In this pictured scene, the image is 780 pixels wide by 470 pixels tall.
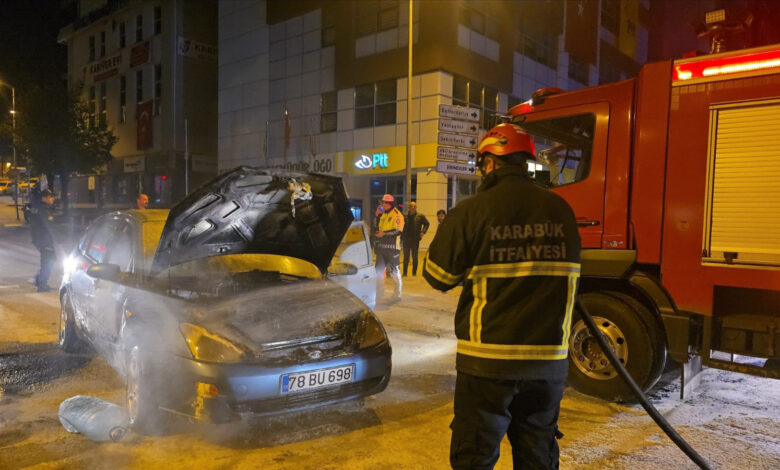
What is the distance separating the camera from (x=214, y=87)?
37.7m

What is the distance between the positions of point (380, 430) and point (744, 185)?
3.25 meters

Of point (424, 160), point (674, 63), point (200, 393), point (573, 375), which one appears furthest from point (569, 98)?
point (424, 160)

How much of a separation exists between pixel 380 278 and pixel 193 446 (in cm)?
612

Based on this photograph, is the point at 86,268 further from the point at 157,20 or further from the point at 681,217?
the point at 157,20

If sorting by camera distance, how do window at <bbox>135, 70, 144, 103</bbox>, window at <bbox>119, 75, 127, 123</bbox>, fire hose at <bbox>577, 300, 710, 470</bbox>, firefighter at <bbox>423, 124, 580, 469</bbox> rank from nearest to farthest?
firefighter at <bbox>423, 124, 580, 469</bbox>, fire hose at <bbox>577, 300, 710, 470</bbox>, window at <bbox>135, 70, 144, 103</bbox>, window at <bbox>119, 75, 127, 123</bbox>

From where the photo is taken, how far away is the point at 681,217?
4.23 m

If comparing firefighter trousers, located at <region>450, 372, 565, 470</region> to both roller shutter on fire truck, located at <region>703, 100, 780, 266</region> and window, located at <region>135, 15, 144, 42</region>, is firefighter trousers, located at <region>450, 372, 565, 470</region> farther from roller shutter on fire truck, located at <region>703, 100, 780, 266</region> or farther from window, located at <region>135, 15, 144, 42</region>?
window, located at <region>135, 15, 144, 42</region>

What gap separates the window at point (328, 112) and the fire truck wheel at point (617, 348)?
21633mm

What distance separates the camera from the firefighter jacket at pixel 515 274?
7.11ft

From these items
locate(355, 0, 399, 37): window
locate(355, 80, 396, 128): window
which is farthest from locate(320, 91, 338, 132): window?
locate(355, 0, 399, 37): window

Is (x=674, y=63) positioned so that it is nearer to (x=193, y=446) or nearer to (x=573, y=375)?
(x=573, y=375)

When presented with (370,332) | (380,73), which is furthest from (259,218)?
(380,73)

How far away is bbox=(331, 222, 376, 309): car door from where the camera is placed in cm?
619

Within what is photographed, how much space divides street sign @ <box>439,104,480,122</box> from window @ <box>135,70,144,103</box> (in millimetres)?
32708
